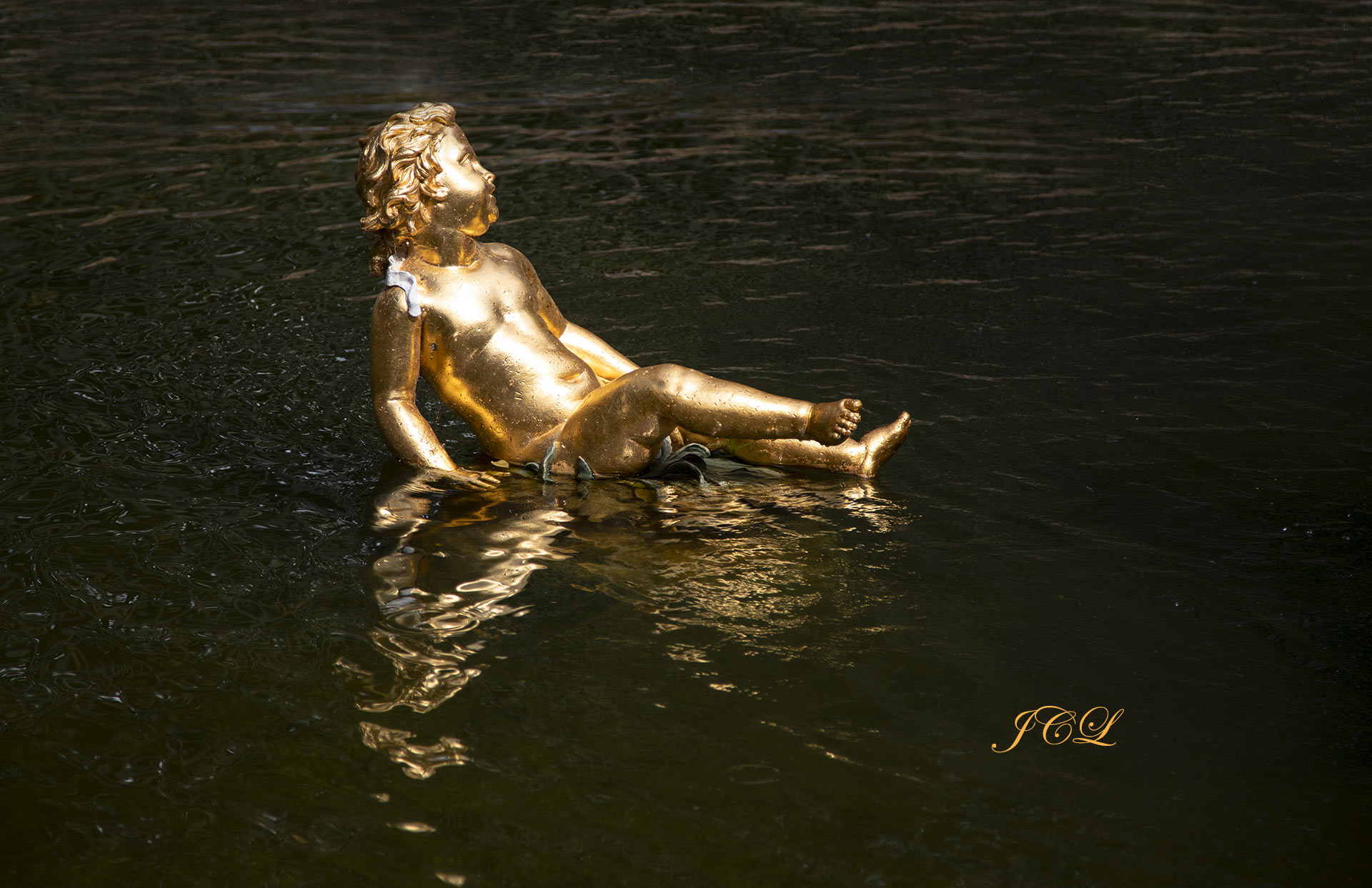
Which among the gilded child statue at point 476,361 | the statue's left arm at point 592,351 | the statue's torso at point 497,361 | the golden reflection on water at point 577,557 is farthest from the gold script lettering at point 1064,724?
the statue's left arm at point 592,351

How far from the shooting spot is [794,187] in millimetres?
7672

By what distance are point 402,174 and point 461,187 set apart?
190 mm

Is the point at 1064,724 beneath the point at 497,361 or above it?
beneath

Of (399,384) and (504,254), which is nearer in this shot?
(399,384)

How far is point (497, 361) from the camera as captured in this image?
411 cm

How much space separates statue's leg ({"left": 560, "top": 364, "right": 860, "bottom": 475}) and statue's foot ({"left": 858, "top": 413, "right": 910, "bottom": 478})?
0.38m

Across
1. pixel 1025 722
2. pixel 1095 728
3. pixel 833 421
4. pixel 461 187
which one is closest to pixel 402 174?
pixel 461 187

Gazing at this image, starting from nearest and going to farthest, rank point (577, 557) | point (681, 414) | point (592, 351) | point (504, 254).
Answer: point (577, 557) → point (681, 414) → point (504, 254) → point (592, 351)

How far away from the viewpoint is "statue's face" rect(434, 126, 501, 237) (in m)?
4.03

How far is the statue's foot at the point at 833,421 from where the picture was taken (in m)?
3.68

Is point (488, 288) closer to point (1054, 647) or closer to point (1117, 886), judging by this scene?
point (1054, 647)

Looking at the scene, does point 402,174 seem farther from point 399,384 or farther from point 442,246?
point 399,384

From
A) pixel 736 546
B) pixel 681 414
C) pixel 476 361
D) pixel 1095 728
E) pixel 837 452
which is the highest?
pixel 476 361

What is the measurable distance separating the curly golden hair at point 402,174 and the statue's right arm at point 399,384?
0.23 meters
